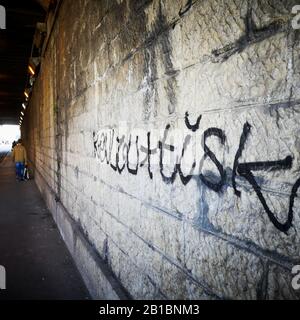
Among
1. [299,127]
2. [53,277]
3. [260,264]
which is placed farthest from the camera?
[53,277]

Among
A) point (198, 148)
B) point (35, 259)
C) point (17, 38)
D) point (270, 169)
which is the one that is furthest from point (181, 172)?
point (17, 38)

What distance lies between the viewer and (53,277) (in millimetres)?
4031

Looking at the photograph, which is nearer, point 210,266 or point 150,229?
point 210,266

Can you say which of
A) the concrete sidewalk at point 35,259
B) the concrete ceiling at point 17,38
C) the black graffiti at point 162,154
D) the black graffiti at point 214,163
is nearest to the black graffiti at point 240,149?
the black graffiti at point 214,163

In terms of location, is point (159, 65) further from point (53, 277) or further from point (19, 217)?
point (19, 217)

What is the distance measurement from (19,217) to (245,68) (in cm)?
716

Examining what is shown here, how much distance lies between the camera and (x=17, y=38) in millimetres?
10523

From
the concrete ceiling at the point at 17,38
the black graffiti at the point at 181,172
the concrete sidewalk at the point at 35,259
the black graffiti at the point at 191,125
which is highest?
the concrete ceiling at the point at 17,38

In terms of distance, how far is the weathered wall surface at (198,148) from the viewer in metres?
1.20

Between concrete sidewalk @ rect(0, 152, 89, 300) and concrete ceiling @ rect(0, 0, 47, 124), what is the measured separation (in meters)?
5.26

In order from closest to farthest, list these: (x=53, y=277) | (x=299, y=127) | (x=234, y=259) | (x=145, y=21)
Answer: (x=299, y=127), (x=234, y=259), (x=145, y=21), (x=53, y=277)

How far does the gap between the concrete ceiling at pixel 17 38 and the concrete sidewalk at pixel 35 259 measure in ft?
17.3

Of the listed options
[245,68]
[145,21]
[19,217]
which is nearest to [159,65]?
[145,21]

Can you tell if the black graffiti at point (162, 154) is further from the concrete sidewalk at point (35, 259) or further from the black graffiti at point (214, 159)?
the concrete sidewalk at point (35, 259)
